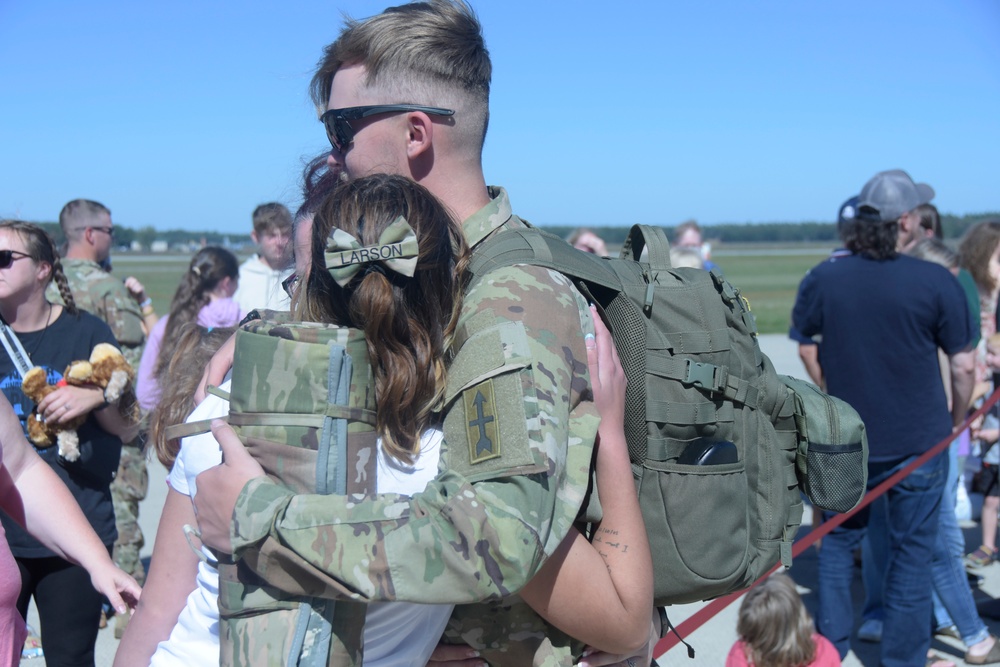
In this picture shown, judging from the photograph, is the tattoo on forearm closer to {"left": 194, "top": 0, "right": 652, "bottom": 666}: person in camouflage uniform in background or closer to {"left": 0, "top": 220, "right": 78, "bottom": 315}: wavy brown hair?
{"left": 194, "top": 0, "right": 652, "bottom": 666}: person in camouflage uniform in background

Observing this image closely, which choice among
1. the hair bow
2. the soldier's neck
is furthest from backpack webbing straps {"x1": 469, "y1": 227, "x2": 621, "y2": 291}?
the soldier's neck

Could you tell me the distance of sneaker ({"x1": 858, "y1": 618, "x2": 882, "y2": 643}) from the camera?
511cm

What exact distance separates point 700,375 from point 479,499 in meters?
0.64

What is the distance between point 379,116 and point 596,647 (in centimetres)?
122

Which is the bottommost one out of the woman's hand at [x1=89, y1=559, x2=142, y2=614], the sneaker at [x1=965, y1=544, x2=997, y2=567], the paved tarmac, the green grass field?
the paved tarmac

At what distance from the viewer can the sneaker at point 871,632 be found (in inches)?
201

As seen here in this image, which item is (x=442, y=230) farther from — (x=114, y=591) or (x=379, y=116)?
(x=114, y=591)

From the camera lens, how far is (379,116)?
6.22 feet

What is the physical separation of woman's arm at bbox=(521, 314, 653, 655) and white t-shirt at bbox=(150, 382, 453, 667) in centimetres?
23

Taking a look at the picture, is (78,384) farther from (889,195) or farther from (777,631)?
(889,195)

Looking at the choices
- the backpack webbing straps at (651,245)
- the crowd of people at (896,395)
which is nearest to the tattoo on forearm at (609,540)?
the backpack webbing straps at (651,245)

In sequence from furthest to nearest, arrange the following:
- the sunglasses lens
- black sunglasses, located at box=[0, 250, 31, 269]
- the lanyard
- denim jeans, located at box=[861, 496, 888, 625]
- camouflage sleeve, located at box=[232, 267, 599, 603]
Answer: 1. denim jeans, located at box=[861, 496, 888, 625]
2. black sunglasses, located at box=[0, 250, 31, 269]
3. the lanyard
4. the sunglasses lens
5. camouflage sleeve, located at box=[232, 267, 599, 603]

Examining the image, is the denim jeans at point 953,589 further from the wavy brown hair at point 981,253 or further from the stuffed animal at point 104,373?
the stuffed animal at point 104,373

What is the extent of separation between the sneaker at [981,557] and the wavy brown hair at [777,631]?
3213 mm
